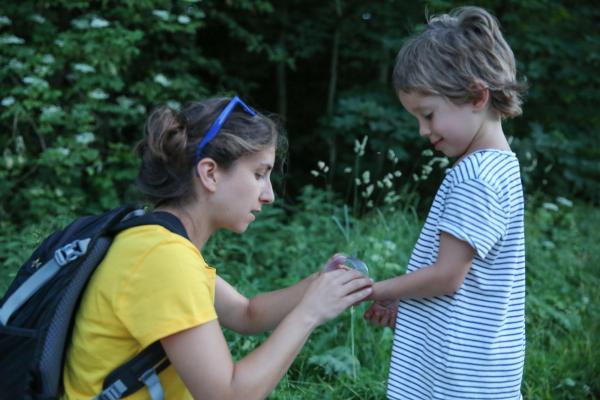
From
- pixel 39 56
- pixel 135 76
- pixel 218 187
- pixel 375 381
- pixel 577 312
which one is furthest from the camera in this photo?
pixel 135 76

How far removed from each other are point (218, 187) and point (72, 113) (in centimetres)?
332

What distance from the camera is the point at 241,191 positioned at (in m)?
1.91

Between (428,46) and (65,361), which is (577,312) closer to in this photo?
(428,46)

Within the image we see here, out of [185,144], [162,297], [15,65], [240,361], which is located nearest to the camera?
[162,297]

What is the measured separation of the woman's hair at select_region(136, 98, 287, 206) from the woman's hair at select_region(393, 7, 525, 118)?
41cm

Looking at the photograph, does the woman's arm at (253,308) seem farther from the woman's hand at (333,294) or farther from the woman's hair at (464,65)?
the woman's hair at (464,65)

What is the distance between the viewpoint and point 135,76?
5977 millimetres

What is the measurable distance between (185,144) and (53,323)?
0.54 meters

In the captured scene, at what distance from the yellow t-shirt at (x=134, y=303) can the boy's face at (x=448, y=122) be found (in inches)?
27.5

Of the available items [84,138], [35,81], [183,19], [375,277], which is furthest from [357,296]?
[183,19]

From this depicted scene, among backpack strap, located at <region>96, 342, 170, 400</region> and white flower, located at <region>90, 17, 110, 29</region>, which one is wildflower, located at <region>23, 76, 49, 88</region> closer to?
white flower, located at <region>90, 17, 110, 29</region>

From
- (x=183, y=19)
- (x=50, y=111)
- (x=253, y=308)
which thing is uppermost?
(x=253, y=308)

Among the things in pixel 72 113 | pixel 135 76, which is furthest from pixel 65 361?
pixel 135 76

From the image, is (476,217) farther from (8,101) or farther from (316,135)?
(316,135)
